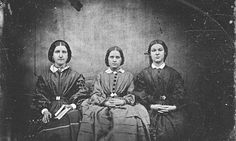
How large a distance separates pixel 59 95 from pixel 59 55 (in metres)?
0.61

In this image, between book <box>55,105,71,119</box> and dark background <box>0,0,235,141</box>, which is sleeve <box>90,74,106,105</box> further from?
book <box>55,105,71,119</box>

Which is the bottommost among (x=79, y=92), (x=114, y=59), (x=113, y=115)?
(x=113, y=115)

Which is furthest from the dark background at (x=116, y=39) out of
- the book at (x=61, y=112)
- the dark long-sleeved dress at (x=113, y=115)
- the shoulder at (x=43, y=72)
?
the book at (x=61, y=112)

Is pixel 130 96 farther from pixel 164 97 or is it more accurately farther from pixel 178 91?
pixel 178 91

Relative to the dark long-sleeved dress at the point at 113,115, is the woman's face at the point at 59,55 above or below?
above

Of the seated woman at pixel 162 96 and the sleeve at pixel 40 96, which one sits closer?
the seated woman at pixel 162 96

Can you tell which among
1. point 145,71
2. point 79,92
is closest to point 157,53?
point 145,71

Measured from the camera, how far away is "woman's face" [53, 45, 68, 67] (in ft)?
24.0

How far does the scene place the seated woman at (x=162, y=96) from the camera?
23.3 feet

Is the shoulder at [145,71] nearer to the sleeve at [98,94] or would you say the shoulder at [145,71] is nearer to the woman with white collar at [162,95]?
the woman with white collar at [162,95]

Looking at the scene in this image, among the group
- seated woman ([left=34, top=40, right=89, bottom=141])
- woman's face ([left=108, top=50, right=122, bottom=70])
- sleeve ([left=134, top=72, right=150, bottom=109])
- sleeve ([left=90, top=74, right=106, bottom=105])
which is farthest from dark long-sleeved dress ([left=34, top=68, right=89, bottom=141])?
sleeve ([left=134, top=72, right=150, bottom=109])

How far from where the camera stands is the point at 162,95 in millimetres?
7172

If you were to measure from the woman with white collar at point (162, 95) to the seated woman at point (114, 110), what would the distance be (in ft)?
0.44

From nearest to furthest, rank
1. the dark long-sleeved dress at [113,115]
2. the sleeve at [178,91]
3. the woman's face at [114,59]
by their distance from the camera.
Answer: the dark long-sleeved dress at [113,115] → the sleeve at [178,91] → the woman's face at [114,59]
